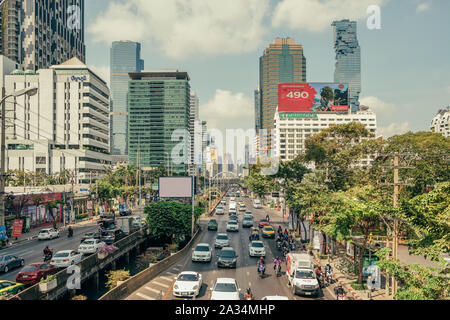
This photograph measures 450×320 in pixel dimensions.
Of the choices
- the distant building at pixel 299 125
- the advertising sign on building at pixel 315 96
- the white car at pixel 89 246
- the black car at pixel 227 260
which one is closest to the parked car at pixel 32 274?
the white car at pixel 89 246

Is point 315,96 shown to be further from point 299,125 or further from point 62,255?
point 62,255

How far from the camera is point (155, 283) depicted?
25.1 m

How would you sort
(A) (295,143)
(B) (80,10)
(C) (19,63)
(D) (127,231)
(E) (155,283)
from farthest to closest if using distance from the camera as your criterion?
1. (A) (295,143)
2. (B) (80,10)
3. (C) (19,63)
4. (D) (127,231)
5. (E) (155,283)

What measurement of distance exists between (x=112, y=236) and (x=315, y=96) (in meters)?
130

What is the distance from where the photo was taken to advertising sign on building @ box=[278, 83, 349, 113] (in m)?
151

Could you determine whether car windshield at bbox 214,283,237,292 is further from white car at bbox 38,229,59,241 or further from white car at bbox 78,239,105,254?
white car at bbox 38,229,59,241

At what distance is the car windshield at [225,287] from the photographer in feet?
63.1

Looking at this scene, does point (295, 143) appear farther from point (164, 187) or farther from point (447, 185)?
point (447, 185)

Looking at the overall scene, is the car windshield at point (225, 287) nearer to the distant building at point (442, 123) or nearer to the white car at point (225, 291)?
the white car at point (225, 291)

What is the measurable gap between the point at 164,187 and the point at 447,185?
48.5m

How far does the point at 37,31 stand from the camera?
14050 centimetres

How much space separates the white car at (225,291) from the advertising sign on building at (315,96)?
140201 mm
